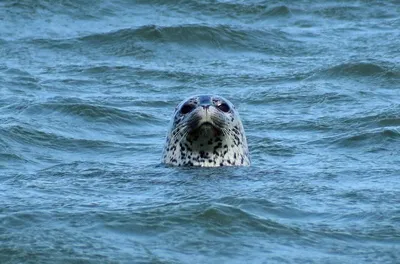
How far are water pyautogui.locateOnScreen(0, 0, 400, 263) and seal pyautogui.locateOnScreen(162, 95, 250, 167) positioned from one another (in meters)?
0.19

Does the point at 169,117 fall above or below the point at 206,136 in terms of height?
below

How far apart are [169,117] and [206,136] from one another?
3.62m

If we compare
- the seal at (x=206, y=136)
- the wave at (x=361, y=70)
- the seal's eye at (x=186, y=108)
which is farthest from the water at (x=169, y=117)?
→ the seal's eye at (x=186, y=108)

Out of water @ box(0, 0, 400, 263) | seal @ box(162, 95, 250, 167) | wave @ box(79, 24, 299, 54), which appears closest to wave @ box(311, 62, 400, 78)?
water @ box(0, 0, 400, 263)

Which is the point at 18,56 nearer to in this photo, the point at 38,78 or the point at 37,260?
the point at 38,78

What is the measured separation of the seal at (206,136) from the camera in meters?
11.1

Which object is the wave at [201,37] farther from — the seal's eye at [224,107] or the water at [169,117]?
the seal's eye at [224,107]

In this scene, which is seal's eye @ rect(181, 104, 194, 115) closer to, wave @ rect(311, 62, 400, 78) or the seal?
the seal

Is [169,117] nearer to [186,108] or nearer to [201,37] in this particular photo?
[186,108]

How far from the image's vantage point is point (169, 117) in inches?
584

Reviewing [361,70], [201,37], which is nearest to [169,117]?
[361,70]

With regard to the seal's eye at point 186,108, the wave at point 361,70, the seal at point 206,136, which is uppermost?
the seal's eye at point 186,108

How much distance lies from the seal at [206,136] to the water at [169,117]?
0.19 metres

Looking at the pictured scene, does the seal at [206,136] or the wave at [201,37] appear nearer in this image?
the seal at [206,136]
